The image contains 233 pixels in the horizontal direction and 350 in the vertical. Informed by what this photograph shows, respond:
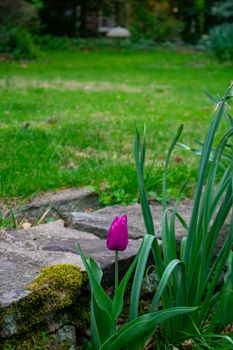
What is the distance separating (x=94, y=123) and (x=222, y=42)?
10.9m

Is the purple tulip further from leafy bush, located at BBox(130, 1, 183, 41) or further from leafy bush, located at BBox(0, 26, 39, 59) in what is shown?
leafy bush, located at BBox(130, 1, 183, 41)

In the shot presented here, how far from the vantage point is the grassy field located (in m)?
4.06

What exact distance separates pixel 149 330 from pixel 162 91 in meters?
8.60

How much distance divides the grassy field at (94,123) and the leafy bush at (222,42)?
62.4 inches

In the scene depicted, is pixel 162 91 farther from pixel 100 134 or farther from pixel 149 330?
pixel 149 330

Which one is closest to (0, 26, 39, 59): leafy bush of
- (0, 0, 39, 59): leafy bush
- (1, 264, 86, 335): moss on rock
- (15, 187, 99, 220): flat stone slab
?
(0, 0, 39, 59): leafy bush

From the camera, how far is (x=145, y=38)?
2612 cm

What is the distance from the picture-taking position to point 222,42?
16484 millimetres

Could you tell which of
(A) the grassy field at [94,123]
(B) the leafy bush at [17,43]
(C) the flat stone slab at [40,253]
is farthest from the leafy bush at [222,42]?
(C) the flat stone slab at [40,253]

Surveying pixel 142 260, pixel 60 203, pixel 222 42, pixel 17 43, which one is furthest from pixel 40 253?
pixel 17 43

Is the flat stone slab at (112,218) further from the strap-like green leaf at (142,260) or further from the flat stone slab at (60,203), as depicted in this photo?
the strap-like green leaf at (142,260)

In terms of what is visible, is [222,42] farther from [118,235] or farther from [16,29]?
[118,235]

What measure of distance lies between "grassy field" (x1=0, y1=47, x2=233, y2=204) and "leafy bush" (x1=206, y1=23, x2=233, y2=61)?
158 centimetres

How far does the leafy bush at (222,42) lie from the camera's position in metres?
16.3
